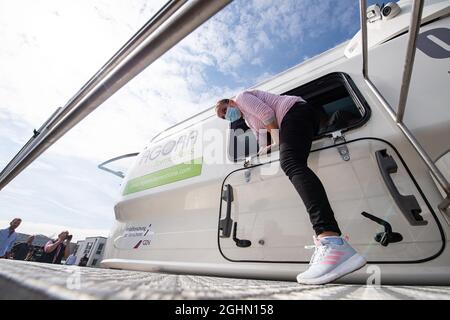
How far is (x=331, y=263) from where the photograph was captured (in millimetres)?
1069

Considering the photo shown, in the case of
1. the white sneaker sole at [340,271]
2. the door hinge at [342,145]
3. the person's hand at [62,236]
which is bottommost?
the white sneaker sole at [340,271]

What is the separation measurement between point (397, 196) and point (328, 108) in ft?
4.45

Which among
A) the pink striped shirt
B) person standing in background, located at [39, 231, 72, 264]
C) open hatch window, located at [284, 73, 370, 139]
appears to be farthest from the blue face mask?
person standing in background, located at [39, 231, 72, 264]

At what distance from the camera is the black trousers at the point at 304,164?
120 centimetres

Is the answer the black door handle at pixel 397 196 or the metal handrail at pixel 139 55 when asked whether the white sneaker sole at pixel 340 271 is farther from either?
the metal handrail at pixel 139 55

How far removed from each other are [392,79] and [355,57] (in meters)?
0.40

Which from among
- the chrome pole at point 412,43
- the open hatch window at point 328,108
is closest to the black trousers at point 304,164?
the open hatch window at point 328,108

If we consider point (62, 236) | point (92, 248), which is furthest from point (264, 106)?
point (92, 248)

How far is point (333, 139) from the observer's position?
5.22 ft

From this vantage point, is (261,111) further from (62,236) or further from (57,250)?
(57,250)

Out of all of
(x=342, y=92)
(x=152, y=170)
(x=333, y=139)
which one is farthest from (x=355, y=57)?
(x=152, y=170)

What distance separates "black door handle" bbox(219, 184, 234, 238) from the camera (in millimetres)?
1896
